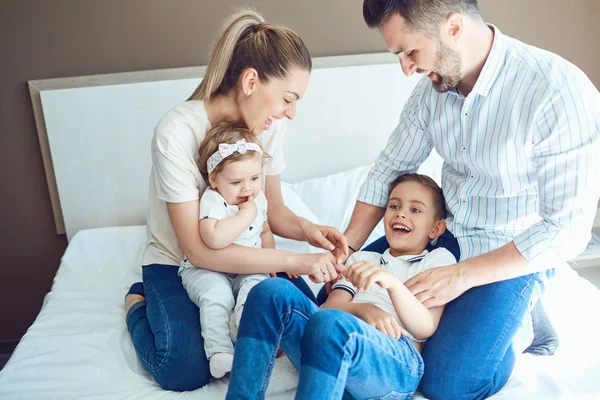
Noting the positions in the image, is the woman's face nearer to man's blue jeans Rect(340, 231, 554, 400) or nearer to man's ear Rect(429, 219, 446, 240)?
man's ear Rect(429, 219, 446, 240)

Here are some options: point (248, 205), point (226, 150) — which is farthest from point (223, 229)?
point (226, 150)

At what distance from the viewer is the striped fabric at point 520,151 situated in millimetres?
1413

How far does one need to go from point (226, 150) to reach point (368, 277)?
0.53 metres

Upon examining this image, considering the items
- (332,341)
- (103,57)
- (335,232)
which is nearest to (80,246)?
(103,57)

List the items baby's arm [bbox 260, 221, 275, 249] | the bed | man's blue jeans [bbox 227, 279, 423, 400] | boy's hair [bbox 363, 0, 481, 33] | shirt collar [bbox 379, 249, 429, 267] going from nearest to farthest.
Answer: man's blue jeans [bbox 227, 279, 423, 400], boy's hair [bbox 363, 0, 481, 33], shirt collar [bbox 379, 249, 429, 267], the bed, baby's arm [bbox 260, 221, 275, 249]

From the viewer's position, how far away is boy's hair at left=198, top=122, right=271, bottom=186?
65.5 inches

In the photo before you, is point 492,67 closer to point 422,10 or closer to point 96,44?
point 422,10

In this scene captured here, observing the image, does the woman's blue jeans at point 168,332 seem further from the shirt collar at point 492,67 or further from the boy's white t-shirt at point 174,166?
the shirt collar at point 492,67

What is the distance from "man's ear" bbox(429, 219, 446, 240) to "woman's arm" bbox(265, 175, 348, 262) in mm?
250

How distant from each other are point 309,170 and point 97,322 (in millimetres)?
1106

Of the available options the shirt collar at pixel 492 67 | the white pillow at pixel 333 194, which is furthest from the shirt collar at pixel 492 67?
the white pillow at pixel 333 194

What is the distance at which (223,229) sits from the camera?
64.9 inches

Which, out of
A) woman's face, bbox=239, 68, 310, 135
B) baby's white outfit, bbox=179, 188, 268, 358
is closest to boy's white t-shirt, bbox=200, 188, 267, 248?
baby's white outfit, bbox=179, 188, 268, 358

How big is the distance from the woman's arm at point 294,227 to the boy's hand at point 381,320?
29cm
